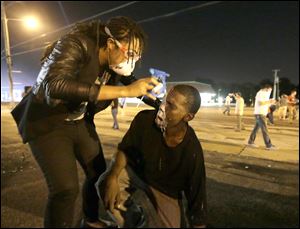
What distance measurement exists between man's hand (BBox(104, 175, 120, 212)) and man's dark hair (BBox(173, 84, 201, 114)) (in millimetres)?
407

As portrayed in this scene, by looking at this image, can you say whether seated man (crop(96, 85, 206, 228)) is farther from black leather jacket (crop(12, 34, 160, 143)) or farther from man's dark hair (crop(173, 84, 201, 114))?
black leather jacket (crop(12, 34, 160, 143))

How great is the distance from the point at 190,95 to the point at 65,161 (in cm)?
84

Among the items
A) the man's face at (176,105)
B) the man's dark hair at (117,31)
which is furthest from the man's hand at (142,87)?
the man's dark hair at (117,31)

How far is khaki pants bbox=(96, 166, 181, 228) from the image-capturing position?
1.16m

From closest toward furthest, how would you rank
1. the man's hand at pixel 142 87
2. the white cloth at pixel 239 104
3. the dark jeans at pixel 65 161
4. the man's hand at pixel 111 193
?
the man's hand at pixel 142 87, the man's hand at pixel 111 193, the white cloth at pixel 239 104, the dark jeans at pixel 65 161

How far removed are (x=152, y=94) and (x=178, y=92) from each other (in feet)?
0.22

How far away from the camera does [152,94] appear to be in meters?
0.80

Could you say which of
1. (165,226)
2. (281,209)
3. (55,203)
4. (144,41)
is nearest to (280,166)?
(281,209)

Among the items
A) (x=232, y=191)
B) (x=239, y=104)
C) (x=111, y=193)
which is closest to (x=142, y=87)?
(x=111, y=193)

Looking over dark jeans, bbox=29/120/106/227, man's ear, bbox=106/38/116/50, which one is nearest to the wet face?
man's ear, bbox=106/38/116/50

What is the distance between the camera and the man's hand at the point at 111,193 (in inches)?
41.0

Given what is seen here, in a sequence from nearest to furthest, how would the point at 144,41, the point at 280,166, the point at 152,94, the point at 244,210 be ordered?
the point at 152,94 < the point at 144,41 < the point at 244,210 < the point at 280,166

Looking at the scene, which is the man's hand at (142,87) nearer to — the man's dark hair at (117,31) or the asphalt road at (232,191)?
the man's dark hair at (117,31)

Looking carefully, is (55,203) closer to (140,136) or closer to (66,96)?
(140,136)
